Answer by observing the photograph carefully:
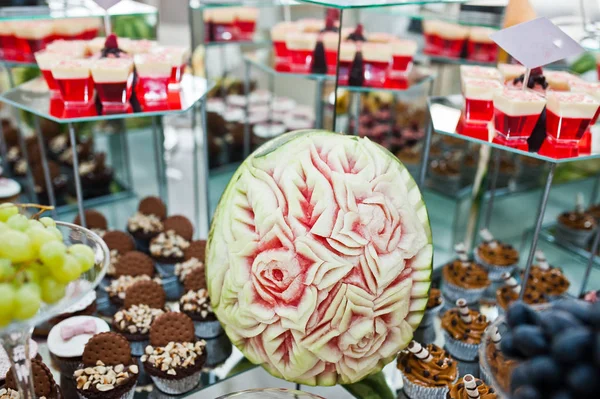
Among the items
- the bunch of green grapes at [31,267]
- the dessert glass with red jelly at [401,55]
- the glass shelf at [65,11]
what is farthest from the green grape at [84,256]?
the dessert glass with red jelly at [401,55]

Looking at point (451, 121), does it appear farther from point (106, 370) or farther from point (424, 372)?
point (106, 370)

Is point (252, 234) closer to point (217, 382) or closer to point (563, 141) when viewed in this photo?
point (217, 382)

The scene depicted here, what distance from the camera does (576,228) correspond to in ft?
6.81

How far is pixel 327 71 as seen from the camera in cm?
184

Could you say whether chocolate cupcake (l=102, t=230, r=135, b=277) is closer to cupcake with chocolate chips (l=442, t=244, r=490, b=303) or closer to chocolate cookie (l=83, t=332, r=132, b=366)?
chocolate cookie (l=83, t=332, r=132, b=366)

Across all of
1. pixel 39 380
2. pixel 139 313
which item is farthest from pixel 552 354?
pixel 139 313

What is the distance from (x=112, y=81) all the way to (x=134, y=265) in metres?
0.51

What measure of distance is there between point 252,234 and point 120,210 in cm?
157

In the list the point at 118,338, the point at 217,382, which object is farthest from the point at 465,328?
the point at 118,338

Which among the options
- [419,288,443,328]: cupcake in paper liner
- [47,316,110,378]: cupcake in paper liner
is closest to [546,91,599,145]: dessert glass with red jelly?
[419,288,443,328]: cupcake in paper liner

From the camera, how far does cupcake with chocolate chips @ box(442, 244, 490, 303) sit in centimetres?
163

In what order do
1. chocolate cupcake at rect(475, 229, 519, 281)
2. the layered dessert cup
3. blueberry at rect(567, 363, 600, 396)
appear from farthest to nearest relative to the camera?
the layered dessert cup, chocolate cupcake at rect(475, 229, 519, 281), blueberry at rect(567, 363, 600, 396)

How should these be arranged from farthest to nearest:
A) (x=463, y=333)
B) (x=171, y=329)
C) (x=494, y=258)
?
(x=494, y=258) → (x=463, y=333) → (x=171, y=329)

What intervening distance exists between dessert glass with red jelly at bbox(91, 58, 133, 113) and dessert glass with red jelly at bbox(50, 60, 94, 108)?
0.02 metres
